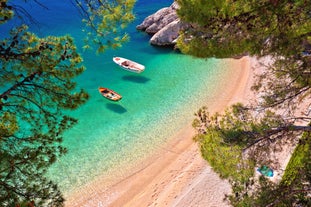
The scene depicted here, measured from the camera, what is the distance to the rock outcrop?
25797 millimetres

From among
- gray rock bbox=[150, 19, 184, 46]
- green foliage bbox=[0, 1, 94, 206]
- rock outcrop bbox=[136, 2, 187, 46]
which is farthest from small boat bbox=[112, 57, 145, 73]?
green foliage bbox=[0, 1, 94, 206]

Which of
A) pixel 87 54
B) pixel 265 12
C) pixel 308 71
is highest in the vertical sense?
pixel 87 54

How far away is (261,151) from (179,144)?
8.62 metres

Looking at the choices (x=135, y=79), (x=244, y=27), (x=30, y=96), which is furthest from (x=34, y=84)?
(x=135, y=79)

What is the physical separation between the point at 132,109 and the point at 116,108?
41.3 inches

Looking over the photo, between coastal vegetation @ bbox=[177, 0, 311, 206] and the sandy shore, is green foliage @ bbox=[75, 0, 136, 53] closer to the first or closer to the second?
coastal vegetation @ bbox=[177, 0, 311, 206]

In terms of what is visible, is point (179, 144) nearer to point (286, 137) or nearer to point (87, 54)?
point (286, 137)

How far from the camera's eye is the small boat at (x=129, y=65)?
870 inches

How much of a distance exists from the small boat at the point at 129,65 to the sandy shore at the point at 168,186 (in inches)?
311

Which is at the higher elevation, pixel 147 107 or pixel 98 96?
pixel 98 96

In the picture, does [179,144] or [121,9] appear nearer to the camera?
[121,9]

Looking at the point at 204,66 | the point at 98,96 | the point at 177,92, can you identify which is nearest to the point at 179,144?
the point at 177,92

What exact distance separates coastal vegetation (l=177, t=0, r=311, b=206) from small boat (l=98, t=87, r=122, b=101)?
12.0m

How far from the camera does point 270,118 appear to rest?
7566 mm
